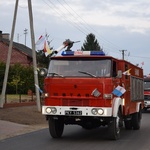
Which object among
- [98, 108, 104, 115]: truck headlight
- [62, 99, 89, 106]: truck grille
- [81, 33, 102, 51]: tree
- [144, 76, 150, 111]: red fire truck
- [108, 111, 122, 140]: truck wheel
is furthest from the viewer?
[81, 33, 102, 51]: tree

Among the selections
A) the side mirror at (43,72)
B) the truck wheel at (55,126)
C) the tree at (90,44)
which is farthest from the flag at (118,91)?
the tree at (90,44)

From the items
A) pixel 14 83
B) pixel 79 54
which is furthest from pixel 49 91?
pixel 14 83

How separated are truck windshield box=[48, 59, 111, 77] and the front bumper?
3.38 ft

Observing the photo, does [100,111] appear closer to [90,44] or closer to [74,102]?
[74,102]

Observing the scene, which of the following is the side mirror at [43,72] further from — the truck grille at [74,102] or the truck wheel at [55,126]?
the truck wheel at [55,126]

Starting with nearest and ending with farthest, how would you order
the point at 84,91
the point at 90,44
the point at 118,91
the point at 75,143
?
the point at 75,143 → the point at 84,91 → the point at 118,91 → the point at 90,44

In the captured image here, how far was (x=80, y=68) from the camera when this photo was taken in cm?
1259

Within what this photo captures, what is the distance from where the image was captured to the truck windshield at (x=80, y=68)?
12422 millimetres

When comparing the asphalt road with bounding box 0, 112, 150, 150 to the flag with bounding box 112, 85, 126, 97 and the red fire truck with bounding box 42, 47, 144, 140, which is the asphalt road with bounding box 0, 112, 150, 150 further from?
the flag with bounding box 112, 85, 126, 97

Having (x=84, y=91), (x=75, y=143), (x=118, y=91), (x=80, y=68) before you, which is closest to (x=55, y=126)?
(x=75, y=143)

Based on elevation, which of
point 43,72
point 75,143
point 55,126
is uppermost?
point 43,72

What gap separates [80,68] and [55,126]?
206 centimetres

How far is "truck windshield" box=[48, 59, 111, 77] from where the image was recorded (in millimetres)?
12422

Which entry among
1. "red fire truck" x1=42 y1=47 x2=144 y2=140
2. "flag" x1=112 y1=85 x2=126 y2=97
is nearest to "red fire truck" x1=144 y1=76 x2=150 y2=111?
"red fire truck" x1=42 y1=47 x2=144 y2=140
